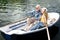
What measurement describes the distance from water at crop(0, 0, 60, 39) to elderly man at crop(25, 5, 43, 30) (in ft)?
9.45

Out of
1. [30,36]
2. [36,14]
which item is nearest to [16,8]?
[36,14]

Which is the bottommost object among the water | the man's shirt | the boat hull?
the water

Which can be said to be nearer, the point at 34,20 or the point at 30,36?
the point at 30,36

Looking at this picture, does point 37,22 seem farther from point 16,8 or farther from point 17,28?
point 16,8

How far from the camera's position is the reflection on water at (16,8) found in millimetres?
12182

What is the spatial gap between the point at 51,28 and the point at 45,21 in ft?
1.84

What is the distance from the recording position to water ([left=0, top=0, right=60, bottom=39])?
12.2 m

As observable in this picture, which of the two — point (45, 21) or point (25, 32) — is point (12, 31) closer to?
point (25, 32)

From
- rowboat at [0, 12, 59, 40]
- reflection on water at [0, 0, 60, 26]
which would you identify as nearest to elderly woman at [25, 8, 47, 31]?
rowboat at [0, 12, 59, 40]

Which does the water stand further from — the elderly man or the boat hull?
the boat hull

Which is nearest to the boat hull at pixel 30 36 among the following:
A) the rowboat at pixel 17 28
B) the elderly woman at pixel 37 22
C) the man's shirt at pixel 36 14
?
the rowboat at pixel 17 28

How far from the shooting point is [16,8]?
13828 mm

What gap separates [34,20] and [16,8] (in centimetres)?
528

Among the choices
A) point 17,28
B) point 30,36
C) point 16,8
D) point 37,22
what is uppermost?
point 37,22
